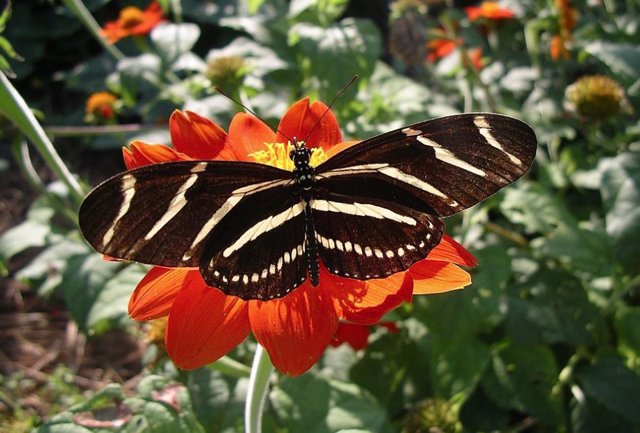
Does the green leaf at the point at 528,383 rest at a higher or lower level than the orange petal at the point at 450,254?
lower

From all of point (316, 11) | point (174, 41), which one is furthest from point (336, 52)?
point (174, 41)

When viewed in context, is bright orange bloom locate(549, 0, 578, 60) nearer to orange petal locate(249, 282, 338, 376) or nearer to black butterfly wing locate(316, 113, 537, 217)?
black butterfly wing locate(316, 113, 537, 217)

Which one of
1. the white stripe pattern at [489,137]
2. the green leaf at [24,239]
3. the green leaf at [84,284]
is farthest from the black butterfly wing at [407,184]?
the green leaf at [24,239]

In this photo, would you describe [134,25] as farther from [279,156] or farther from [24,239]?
[279,156]

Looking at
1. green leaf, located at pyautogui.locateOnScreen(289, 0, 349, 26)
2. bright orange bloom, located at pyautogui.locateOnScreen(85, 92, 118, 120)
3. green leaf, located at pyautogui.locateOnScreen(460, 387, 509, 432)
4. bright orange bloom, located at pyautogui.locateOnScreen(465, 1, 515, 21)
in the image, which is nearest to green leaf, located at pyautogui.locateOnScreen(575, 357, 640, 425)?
green leaf, located at pyautogui.locateOnScreen(460, 387, 509, 432)

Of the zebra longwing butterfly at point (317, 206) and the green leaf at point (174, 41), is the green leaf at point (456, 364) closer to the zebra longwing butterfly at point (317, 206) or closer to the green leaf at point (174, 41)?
the zebra longwing butterfly at point (317, 206)

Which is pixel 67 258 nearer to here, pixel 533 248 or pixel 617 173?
pixel 533 248
